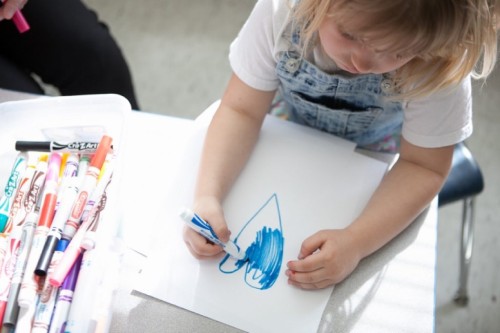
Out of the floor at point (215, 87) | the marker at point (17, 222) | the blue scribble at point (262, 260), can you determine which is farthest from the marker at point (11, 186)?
the floor at point (215, 87)

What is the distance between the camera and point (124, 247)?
1.88ft

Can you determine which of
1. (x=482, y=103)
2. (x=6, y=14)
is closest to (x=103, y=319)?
(x=6, y=14)

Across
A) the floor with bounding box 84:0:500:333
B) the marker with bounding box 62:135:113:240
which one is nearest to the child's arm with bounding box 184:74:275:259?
the marker with bounding box 62:135:113:240

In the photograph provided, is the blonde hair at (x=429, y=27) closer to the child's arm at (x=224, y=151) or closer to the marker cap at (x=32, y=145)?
the child's arm at (x=224, y=151)

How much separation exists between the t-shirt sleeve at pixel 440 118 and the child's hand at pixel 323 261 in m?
0.15

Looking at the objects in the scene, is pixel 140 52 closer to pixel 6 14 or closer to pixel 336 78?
pixel 6 14

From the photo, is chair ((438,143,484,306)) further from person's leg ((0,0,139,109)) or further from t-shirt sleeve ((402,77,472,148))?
person's leg ((0,0,139,109))

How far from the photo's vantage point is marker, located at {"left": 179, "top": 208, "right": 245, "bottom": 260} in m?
0.49

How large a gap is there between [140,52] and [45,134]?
926mm

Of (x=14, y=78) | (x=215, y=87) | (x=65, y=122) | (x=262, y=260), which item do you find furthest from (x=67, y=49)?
(x=215, y=87)

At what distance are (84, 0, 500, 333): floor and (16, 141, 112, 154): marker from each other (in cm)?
81

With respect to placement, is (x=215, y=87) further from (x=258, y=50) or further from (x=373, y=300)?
(x=373, y=300)

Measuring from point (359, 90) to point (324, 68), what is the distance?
5 cm

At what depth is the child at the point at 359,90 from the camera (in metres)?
0.46
